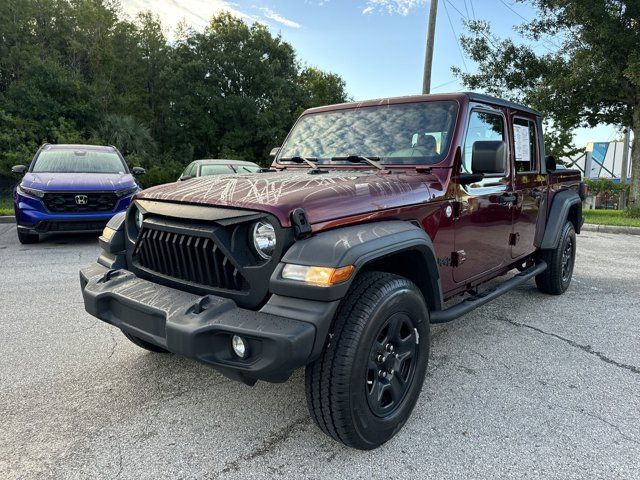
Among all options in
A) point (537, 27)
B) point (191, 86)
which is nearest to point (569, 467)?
point (537, 27)

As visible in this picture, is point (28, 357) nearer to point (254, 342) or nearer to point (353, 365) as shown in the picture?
point (254, 342)

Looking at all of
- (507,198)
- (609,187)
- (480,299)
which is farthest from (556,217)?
(609,187)

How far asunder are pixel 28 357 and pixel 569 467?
11.3 feet

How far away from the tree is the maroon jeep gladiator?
10.5 metres

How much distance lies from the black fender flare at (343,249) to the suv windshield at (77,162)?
724cm

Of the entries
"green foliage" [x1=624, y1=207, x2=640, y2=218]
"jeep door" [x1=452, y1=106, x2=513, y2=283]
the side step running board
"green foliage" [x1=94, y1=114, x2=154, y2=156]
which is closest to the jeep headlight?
the side step running board

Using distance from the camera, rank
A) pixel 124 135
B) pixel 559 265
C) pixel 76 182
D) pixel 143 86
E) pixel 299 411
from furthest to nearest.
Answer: pixel 143 86 < pixel 124 135 < pixel 76 182 < pixel 559 265 < pixel 299 411

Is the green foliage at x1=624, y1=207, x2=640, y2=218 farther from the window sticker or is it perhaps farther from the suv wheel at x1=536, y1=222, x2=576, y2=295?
the window sticker

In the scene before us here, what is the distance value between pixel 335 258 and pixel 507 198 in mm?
2179

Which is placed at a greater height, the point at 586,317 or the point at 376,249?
the point at 376,249

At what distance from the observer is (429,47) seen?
39.0 feet

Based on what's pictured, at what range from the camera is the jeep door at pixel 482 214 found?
3033mm

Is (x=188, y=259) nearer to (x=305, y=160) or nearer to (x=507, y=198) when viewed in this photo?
(x=305, y=160)

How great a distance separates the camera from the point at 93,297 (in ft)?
7.96
